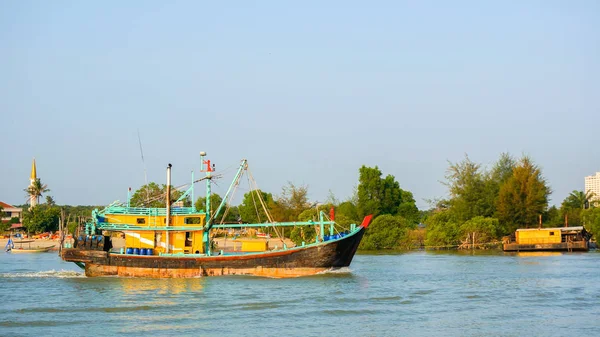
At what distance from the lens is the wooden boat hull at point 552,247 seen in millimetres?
66000

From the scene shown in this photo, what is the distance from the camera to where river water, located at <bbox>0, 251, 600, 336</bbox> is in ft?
85.0

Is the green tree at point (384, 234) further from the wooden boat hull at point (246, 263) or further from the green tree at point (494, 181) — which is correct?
the wooden boat hull at point (246, 263)

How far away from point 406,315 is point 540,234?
42618 millimetres

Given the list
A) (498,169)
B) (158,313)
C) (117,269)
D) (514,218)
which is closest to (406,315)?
(158,313)

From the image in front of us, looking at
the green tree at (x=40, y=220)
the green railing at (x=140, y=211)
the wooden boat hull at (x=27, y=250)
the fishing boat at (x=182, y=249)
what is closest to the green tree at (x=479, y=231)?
the fishing boat at (x=182, y=249)

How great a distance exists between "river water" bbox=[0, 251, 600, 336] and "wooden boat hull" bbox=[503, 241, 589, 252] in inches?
853

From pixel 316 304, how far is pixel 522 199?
5195 centimetres

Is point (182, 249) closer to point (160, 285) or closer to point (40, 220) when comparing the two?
point (160, 285)

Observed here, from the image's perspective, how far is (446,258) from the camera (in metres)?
58.7

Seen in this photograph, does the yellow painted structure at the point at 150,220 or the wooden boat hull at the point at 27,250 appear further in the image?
the wooden boat hull at the point at 27,250

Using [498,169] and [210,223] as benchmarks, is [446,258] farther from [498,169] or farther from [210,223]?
[498,169]

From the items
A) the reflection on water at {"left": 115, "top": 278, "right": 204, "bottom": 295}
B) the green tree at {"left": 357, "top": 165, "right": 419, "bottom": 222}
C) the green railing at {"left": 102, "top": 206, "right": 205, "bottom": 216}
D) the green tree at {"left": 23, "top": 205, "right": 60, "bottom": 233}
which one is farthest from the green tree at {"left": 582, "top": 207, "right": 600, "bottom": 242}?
the green tree at {"left": 23, "top": 205, "right": 60, "bottom": 233}

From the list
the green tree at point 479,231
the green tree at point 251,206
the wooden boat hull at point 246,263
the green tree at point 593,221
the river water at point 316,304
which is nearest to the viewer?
the river water at point 316,304

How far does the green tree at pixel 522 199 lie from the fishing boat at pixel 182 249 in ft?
134
